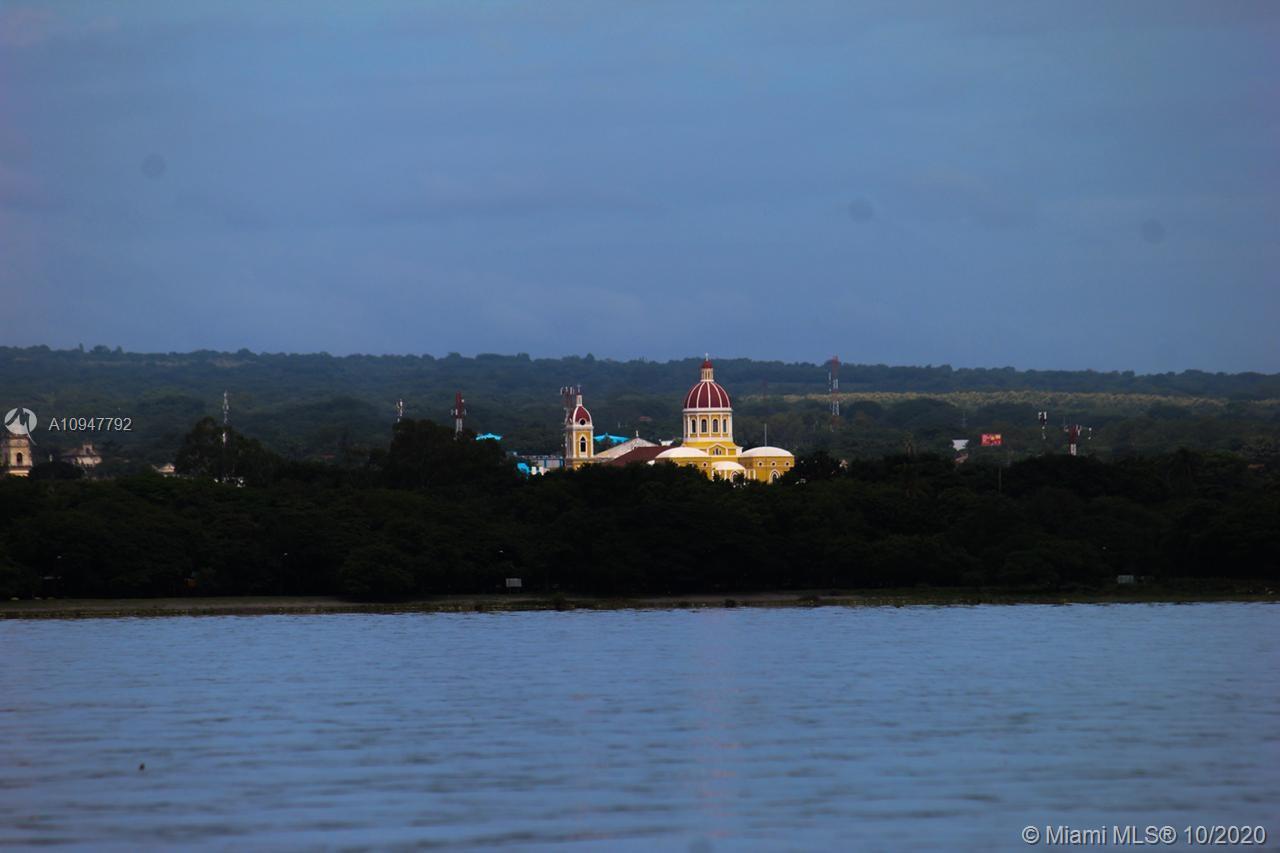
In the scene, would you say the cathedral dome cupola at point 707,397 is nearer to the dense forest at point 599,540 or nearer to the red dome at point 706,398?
the red dome at point 706,398

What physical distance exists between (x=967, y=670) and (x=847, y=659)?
15.5ft

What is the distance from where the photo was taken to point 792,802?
32.7 meters

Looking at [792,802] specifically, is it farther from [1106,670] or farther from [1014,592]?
[1014,592]

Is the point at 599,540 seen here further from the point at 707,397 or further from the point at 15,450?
the point at 15,450

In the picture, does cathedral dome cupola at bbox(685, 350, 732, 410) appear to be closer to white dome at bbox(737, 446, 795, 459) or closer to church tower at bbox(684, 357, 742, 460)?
church tower at bbox(684, 357, 742, 460)

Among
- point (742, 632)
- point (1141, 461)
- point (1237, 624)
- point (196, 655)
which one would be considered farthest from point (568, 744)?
point (1141, 461)

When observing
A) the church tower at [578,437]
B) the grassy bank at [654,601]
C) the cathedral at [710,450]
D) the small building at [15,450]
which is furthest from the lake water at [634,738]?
the small building at [15,450]

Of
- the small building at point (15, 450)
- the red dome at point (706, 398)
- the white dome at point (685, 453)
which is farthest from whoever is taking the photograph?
the small building at point (15, 450)

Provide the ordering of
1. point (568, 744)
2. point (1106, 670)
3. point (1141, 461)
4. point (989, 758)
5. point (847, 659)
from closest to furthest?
point (989, 758), point (568, 744), point (1106, 670), point (847, 659), point (1141, 461)

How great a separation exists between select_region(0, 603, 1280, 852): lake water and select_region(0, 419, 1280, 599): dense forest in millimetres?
17382

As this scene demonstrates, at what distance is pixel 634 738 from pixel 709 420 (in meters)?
122

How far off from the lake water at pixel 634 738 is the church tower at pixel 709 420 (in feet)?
296

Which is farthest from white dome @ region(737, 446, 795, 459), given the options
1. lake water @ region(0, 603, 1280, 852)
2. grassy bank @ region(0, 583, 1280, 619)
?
lake water @ region(0, 603, 1280, 852)

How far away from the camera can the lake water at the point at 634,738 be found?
3084 centimetres
